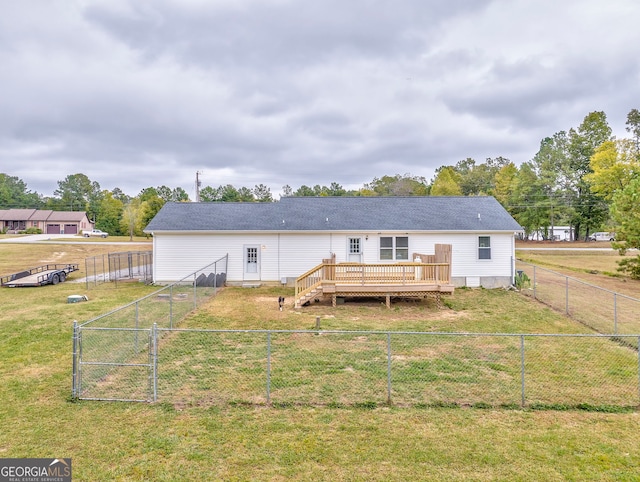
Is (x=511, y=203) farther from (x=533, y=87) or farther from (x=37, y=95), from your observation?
(x=37, y=95)

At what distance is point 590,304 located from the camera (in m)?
15.2

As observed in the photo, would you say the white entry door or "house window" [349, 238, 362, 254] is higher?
"house window" [349, 238, 362, 254]

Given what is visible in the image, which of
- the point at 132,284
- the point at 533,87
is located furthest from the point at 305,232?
the point at 533,87

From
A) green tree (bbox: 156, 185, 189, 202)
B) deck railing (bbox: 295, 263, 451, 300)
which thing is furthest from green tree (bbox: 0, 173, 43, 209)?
deck railing (bbox: 295, 263, 451, 300)

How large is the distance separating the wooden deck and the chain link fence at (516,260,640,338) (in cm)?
453

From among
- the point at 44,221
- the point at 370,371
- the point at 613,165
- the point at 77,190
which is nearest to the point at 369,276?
the point at 370,371

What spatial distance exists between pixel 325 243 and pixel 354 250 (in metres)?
1.70

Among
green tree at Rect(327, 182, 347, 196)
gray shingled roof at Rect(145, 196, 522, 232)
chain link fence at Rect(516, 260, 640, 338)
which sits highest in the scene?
green tree at Rect(327, 182, 347, 196)

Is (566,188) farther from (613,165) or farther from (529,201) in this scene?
(613,165)

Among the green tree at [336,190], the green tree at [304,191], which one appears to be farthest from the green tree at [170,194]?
the green tree at [336,190]

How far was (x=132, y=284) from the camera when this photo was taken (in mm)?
20094

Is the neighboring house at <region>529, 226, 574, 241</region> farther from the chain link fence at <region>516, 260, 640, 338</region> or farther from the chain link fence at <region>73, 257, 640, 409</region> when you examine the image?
the chain link fence at <region>73, 257, 640, 409</region>

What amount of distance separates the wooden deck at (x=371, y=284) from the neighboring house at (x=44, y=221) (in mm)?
71623

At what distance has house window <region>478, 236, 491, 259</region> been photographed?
64.1ft
